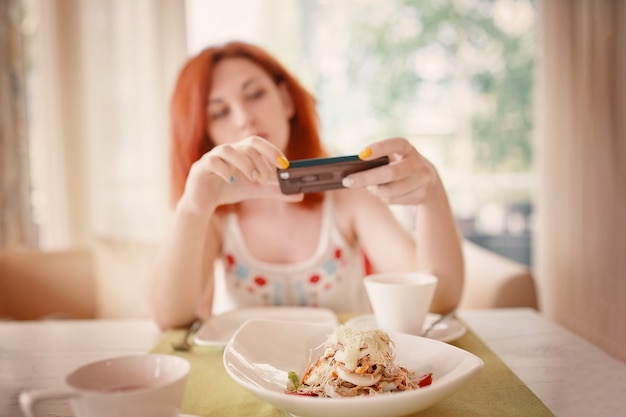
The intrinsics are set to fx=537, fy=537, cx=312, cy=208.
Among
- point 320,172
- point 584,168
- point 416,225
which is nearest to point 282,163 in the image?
point 320,172

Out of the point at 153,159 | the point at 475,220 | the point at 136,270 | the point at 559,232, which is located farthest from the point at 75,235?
the point at 475,220

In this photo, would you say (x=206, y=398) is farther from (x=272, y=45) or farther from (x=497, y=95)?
(x=497, y=95)

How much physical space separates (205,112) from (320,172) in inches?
22.6

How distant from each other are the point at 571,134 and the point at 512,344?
131 cm

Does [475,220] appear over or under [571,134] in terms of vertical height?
under

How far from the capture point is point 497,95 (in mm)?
4324

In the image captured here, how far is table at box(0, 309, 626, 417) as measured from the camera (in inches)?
26.7

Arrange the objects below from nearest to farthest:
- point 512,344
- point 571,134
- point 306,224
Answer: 1. point 512,344
2. point 306,224
3. point 571,134

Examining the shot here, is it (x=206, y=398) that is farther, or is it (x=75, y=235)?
(x=75, y=235)

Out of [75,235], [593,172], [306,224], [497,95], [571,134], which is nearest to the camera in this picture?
[306,224]

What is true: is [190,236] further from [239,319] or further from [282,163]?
[282,163]

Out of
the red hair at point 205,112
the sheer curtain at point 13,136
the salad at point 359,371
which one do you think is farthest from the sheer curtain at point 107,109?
the salad at point 359,371

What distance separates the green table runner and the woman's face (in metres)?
0.67

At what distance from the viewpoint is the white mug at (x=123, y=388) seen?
0.46 metres
